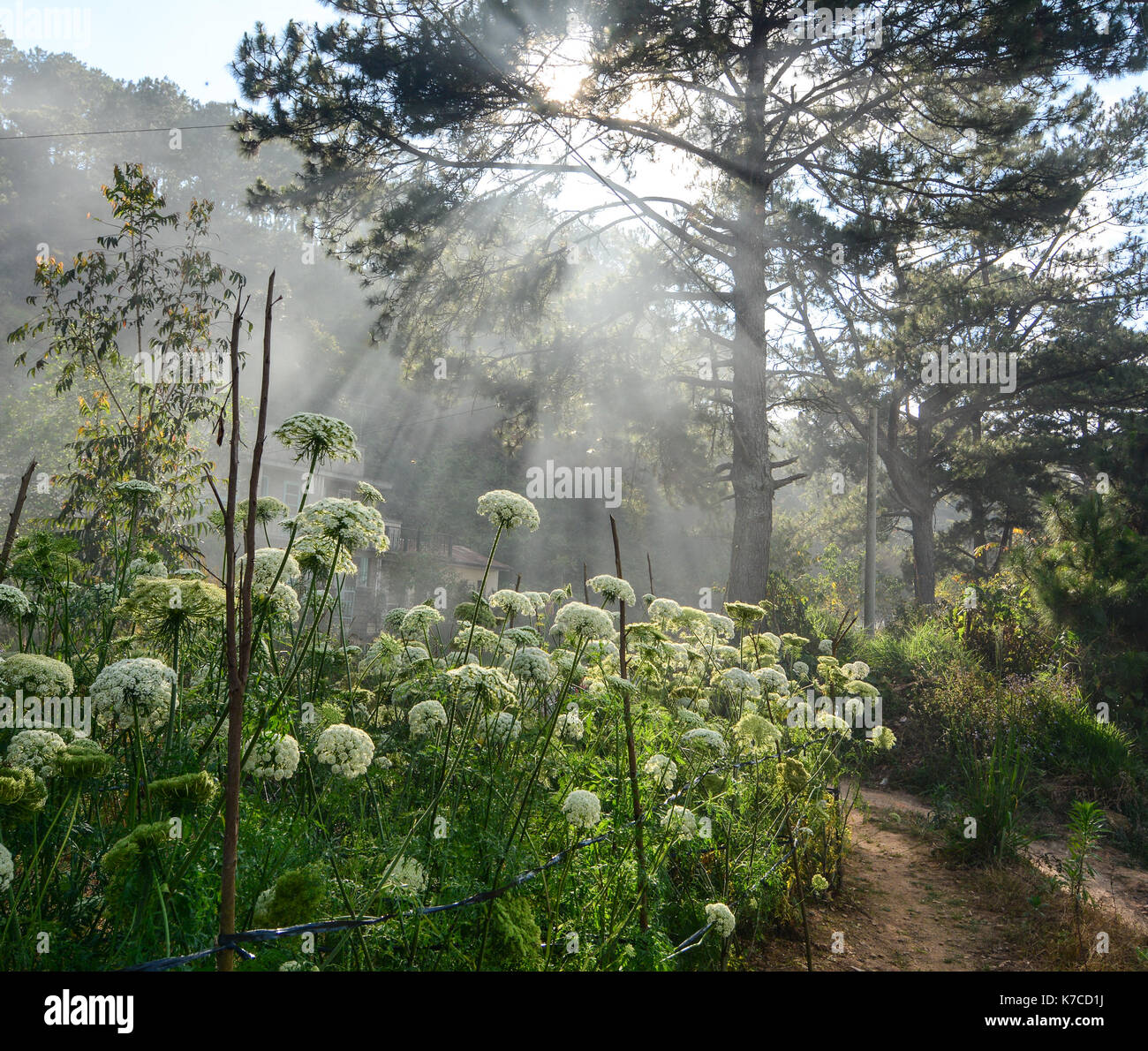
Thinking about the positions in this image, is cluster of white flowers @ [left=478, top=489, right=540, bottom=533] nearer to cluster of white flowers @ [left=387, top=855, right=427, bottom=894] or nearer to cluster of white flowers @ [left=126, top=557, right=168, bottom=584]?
cluster of white flowers @ [left=387, top=855, right=427, bottom=894]

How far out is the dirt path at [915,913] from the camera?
4051mm

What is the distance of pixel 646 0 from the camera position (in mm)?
10773

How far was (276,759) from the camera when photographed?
207cm

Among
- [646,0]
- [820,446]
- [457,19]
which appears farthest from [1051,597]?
[820,446]

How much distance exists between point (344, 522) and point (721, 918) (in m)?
1.89

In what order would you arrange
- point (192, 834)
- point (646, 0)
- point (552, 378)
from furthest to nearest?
1. point (552, 378)
2. point (646, 0)
3. point (192, 834)

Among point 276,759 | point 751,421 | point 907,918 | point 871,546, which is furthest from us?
point 871,546

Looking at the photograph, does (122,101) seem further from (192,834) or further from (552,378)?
(192,834)

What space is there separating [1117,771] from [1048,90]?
10.8 m

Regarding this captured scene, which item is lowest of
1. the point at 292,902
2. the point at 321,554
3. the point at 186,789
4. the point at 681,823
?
the point at 681,823

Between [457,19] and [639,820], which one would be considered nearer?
[639,820]

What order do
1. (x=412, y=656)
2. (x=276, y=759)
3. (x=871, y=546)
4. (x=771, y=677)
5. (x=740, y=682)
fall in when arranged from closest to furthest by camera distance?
(x=276, y=759) → (x=412, y=656) → (x=740, y=682) → (x=771, y=677) → (x=871, y=546)

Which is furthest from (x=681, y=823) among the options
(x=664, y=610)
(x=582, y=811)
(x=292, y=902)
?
(x=292, y=902)

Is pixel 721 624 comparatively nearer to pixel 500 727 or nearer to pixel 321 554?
pixel 500 727
